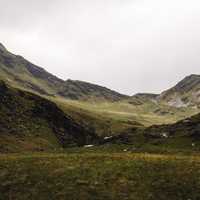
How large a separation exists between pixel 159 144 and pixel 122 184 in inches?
1773

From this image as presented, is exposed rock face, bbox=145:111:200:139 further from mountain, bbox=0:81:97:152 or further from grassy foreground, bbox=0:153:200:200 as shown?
grassy foreground, bbox=0:153:200:200

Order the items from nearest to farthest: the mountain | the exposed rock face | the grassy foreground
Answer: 1. the grassy foreground
2. the exposed rock face
3. the mountain

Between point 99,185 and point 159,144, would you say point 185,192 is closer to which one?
point 99,185

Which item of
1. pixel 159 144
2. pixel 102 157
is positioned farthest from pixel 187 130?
pixel 102 157

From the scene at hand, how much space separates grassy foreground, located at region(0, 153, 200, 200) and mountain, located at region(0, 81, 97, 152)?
42.3 metres

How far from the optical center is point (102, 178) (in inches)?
1752

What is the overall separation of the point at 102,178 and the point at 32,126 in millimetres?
67736

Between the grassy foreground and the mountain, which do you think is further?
the mountain

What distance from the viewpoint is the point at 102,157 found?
171ft

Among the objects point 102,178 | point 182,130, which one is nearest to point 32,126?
point 182,130

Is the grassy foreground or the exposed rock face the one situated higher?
the exposed rock face

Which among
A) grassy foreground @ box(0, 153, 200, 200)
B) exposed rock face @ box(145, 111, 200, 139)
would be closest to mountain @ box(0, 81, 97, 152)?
exposed rock face @ box(145, 111, 200, 139)

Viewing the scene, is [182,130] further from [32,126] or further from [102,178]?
[102,178]

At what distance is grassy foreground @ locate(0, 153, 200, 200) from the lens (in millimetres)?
41812
